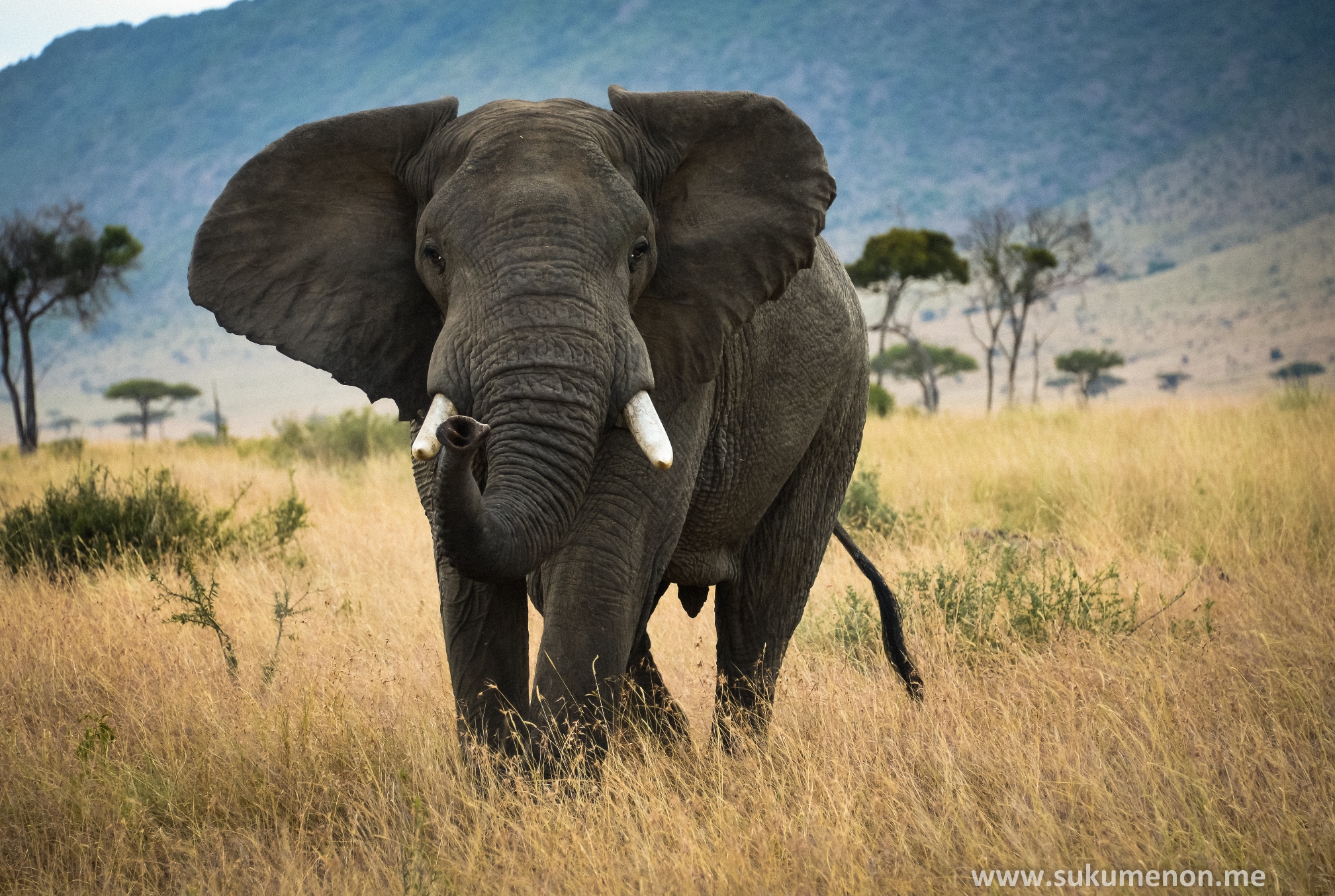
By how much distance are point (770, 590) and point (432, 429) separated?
7.19 feet

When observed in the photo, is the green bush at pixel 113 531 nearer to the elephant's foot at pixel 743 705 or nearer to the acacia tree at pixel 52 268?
the elephant's foot at pixel 743 705

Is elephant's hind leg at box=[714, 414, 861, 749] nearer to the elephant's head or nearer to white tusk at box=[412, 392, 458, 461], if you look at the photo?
the elephant's head

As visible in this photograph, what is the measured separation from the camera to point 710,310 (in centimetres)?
344

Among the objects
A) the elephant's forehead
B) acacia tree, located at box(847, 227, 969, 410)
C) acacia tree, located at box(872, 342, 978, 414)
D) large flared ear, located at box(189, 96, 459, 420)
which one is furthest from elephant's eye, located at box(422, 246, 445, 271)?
acacia tree, located at box(872, 342, 978, 414)

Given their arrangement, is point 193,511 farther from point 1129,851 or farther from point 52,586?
point 1129,851

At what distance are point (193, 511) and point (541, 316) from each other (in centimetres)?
597

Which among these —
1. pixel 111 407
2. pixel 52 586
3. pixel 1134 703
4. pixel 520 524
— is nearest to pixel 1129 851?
pixel 1134 703

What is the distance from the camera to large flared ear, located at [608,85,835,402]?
343 cm

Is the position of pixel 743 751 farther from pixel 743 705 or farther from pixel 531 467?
pixel 531 467

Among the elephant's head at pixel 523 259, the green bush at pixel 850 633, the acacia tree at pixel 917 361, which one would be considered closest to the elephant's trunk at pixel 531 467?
the elephant's head at pixel 523 259

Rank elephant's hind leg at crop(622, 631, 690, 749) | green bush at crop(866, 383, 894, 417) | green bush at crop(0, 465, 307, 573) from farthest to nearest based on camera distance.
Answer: green bush at crop(866, 383, 894, 417) < green bush at crop(0, 465, 307, 573) < elephant's hind leg at crop(622, 631, 690, 749)

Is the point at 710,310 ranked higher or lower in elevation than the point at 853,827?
higher

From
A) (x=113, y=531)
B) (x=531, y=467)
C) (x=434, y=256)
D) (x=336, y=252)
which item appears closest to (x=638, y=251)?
(x=434, y=256)

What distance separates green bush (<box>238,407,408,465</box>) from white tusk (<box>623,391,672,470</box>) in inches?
493
